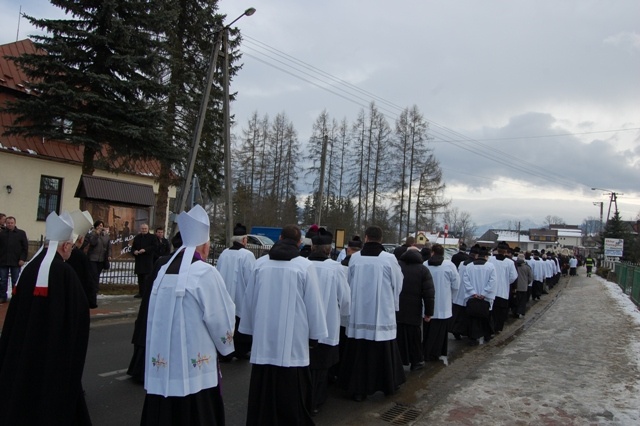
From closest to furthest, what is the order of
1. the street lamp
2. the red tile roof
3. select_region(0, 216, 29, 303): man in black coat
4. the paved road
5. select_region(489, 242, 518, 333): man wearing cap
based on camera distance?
1. the paved road
2. select_region(489, 242, 518, 333): man wearing cap
3. select_region(0, 216, 29, 303): man in black coat
4. the street lamp
5. the red tile roof

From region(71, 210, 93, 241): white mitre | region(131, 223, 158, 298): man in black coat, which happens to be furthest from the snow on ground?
region(131, 223, 158, 298): man in black coat

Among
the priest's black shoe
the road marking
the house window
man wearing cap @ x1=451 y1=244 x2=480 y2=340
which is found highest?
the house window

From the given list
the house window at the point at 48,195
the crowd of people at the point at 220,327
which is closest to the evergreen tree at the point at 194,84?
the house window at the point at 48,195

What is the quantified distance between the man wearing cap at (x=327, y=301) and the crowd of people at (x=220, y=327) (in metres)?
0.01

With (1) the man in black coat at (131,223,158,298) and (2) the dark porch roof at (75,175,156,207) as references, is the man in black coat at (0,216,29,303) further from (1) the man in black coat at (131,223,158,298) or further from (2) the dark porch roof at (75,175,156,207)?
(2) the dark porch roof at (75,175,156,207)

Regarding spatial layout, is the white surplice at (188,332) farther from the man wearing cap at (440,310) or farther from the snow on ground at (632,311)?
the snow on ground at (632,311)

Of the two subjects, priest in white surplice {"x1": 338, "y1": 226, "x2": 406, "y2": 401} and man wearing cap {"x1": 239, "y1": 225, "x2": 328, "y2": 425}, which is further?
priest in white surplice {"x1": 338, "y1": 226, "x2": 406, "y2": 401}

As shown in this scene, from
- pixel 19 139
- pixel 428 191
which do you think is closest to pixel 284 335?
pixel 19 139

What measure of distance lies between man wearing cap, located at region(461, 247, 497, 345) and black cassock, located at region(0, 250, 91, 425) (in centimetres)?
756

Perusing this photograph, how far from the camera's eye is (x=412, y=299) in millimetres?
7191

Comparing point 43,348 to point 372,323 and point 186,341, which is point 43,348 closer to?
point 186,341

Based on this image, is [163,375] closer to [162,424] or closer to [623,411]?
[162,424]

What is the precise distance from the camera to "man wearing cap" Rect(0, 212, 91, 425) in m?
3.82

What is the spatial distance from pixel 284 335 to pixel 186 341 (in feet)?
4.02
